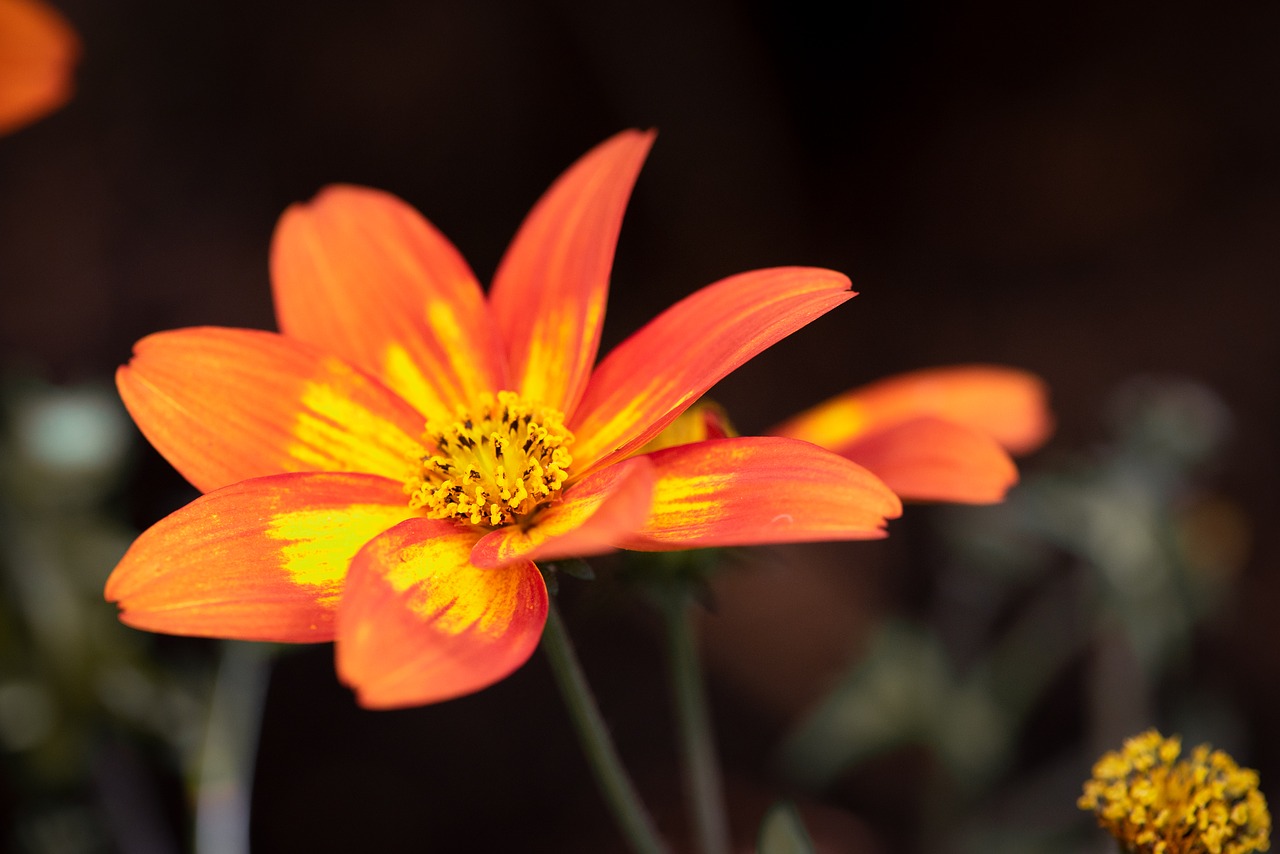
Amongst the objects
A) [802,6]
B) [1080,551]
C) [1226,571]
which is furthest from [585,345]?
[802,6]

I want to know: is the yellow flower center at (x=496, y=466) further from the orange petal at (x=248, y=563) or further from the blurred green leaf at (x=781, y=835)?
the blurred green leaf at (x=781, y=835)

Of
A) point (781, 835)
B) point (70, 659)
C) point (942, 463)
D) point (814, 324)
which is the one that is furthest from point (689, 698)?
point (814, 324)

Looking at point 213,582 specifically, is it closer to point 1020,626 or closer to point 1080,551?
point 1080,551

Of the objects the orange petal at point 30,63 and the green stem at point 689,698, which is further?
the orange petal at point 30,63

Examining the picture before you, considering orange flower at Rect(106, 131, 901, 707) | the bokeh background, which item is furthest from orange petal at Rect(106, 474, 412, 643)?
the bokeh background

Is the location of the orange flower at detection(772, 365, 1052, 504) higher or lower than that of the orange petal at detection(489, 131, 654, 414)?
lower

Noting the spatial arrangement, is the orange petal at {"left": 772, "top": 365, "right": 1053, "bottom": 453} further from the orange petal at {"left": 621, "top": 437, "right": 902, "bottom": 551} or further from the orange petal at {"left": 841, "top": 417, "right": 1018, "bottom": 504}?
the orange petal at {"left": 621, "top": 437, "right": 902, "bottom": 551}

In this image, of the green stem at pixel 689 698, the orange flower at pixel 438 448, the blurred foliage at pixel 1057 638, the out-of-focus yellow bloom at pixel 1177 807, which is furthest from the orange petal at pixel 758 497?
the blurred foliage at pixel 1057 638
